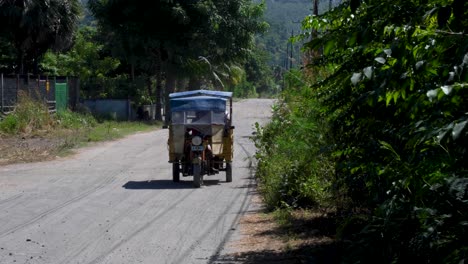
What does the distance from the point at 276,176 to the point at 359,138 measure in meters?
6.76

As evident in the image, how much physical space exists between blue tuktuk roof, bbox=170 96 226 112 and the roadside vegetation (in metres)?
7.26

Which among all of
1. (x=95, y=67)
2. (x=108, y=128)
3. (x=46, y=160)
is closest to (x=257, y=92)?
(x=95, y=67)

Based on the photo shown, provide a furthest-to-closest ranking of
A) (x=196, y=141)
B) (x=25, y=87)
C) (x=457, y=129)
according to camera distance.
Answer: (x=25, y=87), (x=196, y=141), (x=457, y=129)

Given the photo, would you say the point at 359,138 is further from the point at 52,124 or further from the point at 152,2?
the point at 152,2

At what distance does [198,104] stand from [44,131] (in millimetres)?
16546

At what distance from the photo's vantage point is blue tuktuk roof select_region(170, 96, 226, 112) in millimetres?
18516

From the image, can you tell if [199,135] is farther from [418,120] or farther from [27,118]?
[27,118]

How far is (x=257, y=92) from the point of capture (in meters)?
130

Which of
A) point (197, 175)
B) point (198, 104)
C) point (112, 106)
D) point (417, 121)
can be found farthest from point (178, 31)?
point (417, 121)

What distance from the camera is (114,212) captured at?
13.8 meters

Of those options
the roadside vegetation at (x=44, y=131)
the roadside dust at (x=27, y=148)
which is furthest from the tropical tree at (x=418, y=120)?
the roadside vegetation at (x=44, y=131)

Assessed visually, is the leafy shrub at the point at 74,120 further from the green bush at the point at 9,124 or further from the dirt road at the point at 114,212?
the dirt road at the point at 114,212

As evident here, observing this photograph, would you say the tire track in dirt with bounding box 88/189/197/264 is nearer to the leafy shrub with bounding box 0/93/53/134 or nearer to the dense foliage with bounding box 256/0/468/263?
the dense foliage with bounding box 256/0/468/263

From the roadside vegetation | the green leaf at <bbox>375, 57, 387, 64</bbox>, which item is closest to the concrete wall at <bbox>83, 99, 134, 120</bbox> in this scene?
the roadside vegetation
